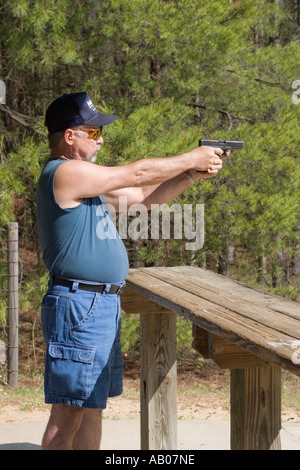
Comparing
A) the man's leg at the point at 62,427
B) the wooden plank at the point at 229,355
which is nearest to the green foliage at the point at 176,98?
the man's leg at the point at 62,427

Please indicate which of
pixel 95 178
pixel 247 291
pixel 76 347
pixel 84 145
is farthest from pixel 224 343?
pixel 84 145

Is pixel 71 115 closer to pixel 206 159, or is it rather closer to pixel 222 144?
pixel 206 159

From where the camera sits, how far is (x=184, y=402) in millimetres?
6520

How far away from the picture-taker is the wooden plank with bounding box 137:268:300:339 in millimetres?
1888

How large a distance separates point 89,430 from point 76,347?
0.45 metres

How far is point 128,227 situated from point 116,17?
2191 mm

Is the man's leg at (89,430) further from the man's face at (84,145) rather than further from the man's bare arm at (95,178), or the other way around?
the man's face at (84,145)

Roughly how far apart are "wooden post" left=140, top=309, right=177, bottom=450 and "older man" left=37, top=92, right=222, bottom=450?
68cm

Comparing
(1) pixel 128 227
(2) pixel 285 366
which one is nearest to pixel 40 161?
(1) pixel 128 227

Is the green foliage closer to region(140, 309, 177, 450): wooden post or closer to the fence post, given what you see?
the fence post

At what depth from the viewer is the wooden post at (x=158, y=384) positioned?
3.16 meters

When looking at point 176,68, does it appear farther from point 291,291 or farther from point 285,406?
point 285,406

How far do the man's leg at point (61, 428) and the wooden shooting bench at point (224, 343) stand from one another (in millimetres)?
572

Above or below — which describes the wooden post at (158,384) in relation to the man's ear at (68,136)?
below
